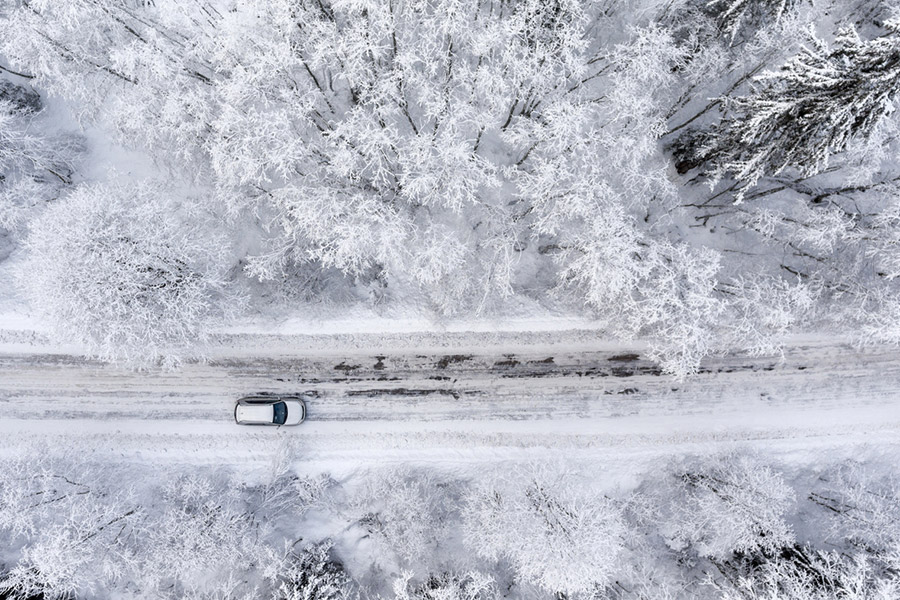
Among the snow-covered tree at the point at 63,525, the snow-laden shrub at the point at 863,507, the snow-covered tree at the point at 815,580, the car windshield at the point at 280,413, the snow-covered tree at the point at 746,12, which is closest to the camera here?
the snow-covered tree at the point at 746,12

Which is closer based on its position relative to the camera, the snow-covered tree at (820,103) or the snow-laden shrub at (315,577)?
the snow-covered tree at (820,103)

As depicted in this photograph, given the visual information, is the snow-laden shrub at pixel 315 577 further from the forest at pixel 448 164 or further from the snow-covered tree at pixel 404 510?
the forest at pixel 448 164

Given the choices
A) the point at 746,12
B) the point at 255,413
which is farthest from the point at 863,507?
the point at 255,413

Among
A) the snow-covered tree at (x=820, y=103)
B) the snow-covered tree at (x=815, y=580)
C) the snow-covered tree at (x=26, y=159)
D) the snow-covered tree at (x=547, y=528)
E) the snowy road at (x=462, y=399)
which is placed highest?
the snow-covered tree at (x=26, y=159)

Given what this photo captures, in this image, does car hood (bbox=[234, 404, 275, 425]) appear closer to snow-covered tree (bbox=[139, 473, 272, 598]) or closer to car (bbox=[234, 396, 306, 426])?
car (bbox=[234, 396, 306, 426])

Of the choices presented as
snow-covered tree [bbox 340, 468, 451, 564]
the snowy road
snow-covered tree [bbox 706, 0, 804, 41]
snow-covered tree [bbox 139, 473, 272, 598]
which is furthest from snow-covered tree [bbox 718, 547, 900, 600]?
snow-covered tree [bbox 706, 0, 804, 41]

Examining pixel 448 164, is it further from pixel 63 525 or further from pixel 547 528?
pixel 63 525

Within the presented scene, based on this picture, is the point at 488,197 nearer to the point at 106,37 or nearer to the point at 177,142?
the point at 177,142

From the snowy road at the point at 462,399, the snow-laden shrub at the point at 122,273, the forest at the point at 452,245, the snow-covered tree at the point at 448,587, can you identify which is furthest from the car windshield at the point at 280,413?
the snow-covered tree at the point at 448,587
